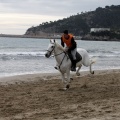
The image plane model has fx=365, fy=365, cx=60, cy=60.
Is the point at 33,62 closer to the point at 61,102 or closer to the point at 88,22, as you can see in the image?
the point at 61,102

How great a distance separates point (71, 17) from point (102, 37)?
100 ft

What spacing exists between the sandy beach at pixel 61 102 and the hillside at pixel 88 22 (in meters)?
166

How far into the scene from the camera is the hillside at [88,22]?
598 ft

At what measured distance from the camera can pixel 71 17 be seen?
651 feet

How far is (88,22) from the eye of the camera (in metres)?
191

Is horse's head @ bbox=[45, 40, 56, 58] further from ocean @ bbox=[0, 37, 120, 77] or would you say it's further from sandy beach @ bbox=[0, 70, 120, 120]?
ocean @ bbox=[0, 37, 120, 77]

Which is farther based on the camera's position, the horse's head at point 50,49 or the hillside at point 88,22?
the hillside at point 88,22

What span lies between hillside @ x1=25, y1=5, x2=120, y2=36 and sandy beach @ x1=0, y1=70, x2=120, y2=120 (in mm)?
166137

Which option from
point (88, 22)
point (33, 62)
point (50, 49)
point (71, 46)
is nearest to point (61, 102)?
point (50, 49)

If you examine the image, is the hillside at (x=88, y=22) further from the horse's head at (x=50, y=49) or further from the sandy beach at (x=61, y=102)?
the horse's head at (x=50, y=49)

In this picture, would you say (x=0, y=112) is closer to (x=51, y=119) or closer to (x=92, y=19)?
(x=51, y=119)

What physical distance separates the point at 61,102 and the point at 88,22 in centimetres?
18268

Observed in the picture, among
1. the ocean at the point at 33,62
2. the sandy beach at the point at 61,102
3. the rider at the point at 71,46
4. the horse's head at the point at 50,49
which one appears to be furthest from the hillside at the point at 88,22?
the horse's head at the point at 50,49

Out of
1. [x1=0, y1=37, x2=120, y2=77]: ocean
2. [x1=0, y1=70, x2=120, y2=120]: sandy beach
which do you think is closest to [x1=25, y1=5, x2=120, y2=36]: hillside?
[x1=0, y1=37, x2=120, y2=77]: ocean
